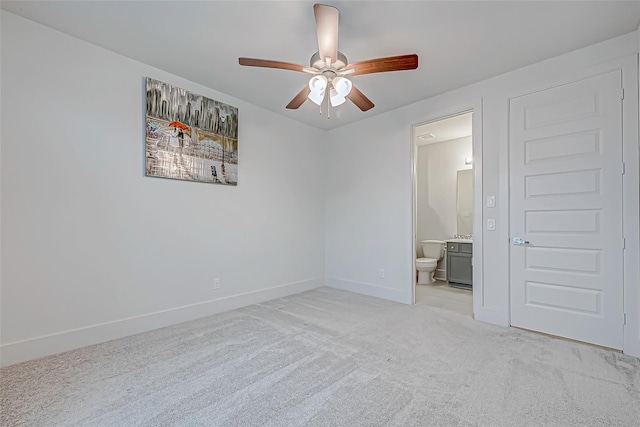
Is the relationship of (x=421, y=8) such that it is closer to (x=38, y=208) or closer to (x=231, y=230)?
(x=231, y=230)

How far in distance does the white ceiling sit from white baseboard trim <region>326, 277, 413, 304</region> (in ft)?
8.77

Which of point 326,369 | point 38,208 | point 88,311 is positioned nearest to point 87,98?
point 38,208

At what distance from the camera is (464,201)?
544 cm

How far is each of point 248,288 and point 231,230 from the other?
0.80 m

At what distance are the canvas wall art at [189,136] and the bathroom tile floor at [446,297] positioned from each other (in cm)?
305

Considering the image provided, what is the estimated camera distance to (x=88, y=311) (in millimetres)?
2514

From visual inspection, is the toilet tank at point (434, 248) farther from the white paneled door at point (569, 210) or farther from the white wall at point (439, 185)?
the white paneled door at point (569, 210)

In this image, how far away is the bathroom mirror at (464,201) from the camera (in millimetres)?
5367

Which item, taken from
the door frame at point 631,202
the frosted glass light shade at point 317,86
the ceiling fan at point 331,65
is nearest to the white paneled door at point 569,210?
the door frame at point 631,202

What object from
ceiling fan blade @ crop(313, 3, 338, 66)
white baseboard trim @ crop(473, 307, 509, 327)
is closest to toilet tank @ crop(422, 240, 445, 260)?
white baseboard trim @ crop(473, 307, 509, 327)

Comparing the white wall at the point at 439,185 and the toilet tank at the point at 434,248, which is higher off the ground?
the white wall at the point at 439,185

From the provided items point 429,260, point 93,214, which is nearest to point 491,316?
point 429,260

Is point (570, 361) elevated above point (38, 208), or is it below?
below

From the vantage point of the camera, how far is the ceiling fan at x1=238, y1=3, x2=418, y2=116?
1.88 m
